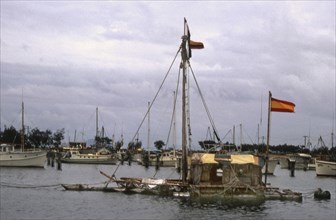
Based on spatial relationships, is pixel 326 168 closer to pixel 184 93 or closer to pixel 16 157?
pixel 16 157

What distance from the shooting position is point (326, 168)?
105 metres

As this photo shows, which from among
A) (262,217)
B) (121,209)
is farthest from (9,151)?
(262,217)

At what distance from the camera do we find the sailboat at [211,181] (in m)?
49.2

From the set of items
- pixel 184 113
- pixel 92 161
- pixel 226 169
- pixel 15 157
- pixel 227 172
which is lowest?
pixel 92 161

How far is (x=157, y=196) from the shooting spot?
5216cm

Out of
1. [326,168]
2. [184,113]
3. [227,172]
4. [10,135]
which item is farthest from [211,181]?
[10,135]

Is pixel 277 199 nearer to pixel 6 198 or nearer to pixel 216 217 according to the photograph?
pixel 216 217

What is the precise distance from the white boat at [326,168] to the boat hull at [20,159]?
5116 centimetres

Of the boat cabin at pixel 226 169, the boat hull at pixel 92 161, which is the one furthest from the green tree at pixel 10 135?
the boat cabin at pixel 226 169

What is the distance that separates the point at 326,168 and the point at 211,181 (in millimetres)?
59477

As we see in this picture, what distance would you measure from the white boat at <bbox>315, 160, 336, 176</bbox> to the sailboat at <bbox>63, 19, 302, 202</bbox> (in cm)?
5578

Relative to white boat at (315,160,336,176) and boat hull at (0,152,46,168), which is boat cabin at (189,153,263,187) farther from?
boat hull at (0,152,46,168)

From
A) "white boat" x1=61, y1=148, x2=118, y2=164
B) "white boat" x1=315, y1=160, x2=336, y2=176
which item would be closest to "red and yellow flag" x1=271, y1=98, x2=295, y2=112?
"white boat" x1=315, y1=160, x2=336, y2=176

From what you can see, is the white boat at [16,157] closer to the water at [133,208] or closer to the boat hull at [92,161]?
the boat hull at [92,161]
